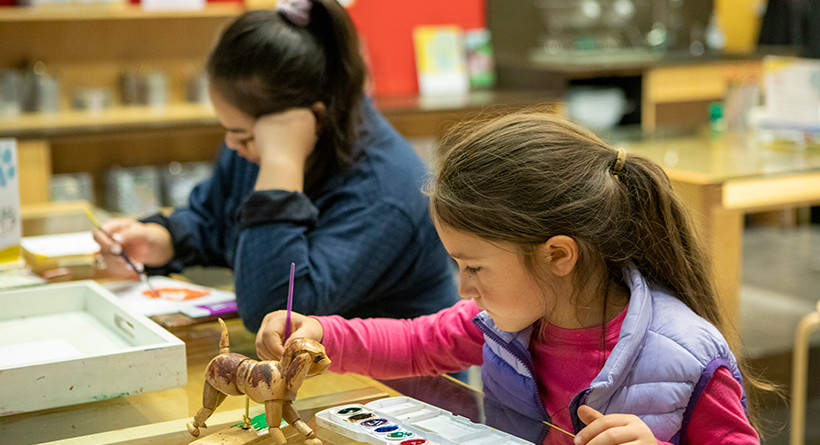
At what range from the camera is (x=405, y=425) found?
2.60ft

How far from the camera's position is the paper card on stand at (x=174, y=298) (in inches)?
47.8

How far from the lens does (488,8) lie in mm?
4465

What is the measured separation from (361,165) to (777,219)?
14.1 feet

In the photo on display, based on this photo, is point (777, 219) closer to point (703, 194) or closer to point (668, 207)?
point (703, 194)

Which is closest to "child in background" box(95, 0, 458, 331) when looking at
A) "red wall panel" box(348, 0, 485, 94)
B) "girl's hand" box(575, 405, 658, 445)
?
"girl's hand" box(575, 405, 658, 445)

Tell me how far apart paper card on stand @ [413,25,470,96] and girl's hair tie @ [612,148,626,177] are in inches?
133

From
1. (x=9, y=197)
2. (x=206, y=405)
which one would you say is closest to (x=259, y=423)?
(x=206, y=405)

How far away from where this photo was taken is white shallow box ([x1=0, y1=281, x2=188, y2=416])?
0.84m

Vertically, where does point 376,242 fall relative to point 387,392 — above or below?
above

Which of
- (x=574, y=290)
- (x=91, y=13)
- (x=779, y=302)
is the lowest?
(x=779, y=302)

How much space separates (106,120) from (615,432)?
9.70 feet

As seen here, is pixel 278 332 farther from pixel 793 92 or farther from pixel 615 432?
pixel 793 92

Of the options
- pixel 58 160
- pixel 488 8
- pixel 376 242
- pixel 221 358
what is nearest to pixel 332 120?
pixel 376 242

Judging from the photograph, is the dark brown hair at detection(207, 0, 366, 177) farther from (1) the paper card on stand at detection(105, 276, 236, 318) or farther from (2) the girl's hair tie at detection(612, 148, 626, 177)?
(2) the girl's hair tie at detection(612, 148, 626, 177)
